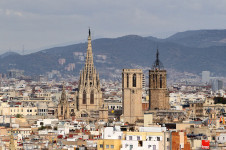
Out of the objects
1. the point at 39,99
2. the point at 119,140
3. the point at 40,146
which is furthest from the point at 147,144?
the point at 39,99

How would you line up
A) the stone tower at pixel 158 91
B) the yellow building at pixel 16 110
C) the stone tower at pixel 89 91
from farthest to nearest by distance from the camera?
the stone tower at pixel 89 91
the yellow building at pixel 16 110
the stone tower at pixel 158 91

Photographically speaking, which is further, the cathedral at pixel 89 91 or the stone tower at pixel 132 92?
the cathedral at pixel 89 91

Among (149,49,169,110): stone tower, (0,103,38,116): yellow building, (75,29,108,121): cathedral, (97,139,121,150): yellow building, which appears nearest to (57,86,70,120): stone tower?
(0,103,38,116): yellow building

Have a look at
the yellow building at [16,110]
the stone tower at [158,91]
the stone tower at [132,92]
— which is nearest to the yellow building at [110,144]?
the stone tower at [132,92]

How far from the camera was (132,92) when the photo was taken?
13762 cm

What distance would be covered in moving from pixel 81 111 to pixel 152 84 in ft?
41.3

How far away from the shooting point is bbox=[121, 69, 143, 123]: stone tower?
134375 millimetres

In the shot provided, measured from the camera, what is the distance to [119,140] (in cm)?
4994

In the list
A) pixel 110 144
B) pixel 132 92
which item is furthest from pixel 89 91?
pixel 110 144

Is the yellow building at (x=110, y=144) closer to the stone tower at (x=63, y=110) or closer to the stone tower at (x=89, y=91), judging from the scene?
the stone tower at (x=63, y=110)

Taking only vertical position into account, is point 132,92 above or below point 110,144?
above

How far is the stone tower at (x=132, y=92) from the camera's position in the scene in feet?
441

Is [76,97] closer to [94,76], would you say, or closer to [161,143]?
[94,76]

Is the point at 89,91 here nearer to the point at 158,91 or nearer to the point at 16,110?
the point at 16,110
